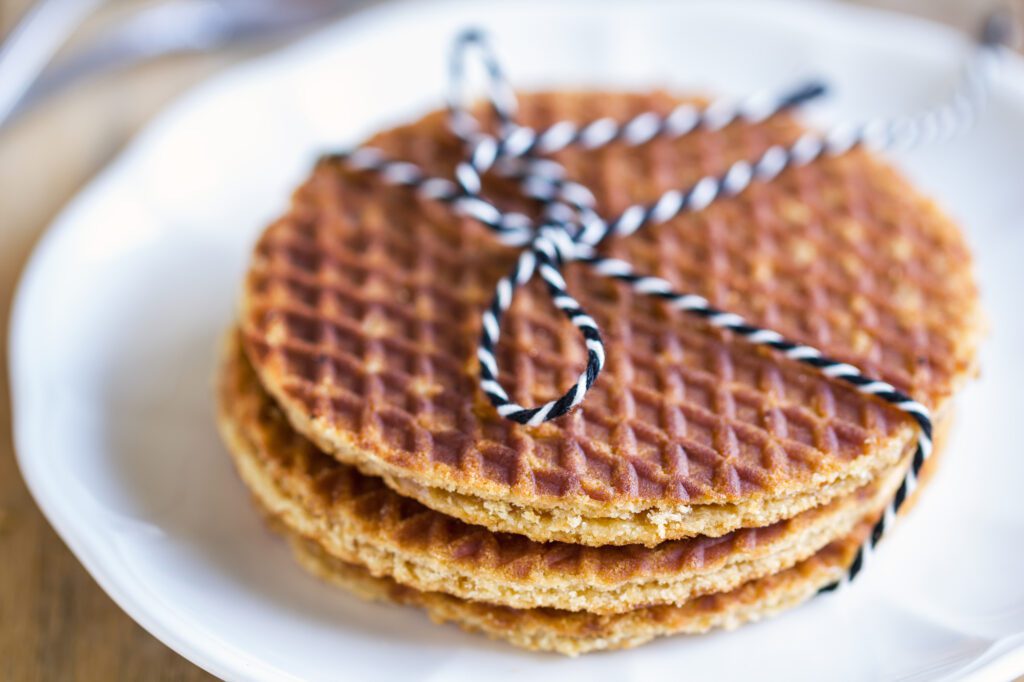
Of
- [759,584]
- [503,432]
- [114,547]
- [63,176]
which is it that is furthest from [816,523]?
[63,176]

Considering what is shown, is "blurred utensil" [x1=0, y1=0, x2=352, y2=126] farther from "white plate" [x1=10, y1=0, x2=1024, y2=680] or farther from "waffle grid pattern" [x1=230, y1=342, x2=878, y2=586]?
"waffle grid pattern" [x1=230, y1=342, x2=878, y2=586]

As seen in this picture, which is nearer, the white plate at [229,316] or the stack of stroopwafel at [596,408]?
the stack of stroopwafel at [596,408]

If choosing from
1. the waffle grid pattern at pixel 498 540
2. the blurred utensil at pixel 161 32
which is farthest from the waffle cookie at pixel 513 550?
the blurred utensil at pixel 161 32

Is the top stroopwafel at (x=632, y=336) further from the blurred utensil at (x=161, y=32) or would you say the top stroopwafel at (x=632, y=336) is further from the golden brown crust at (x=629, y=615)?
the blurred utensil at (x=161, y=32)

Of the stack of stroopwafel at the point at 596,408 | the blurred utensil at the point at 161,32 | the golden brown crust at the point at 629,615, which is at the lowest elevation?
the golden brown crust at the point at 629,615

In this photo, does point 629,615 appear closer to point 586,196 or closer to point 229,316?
point 586,196
